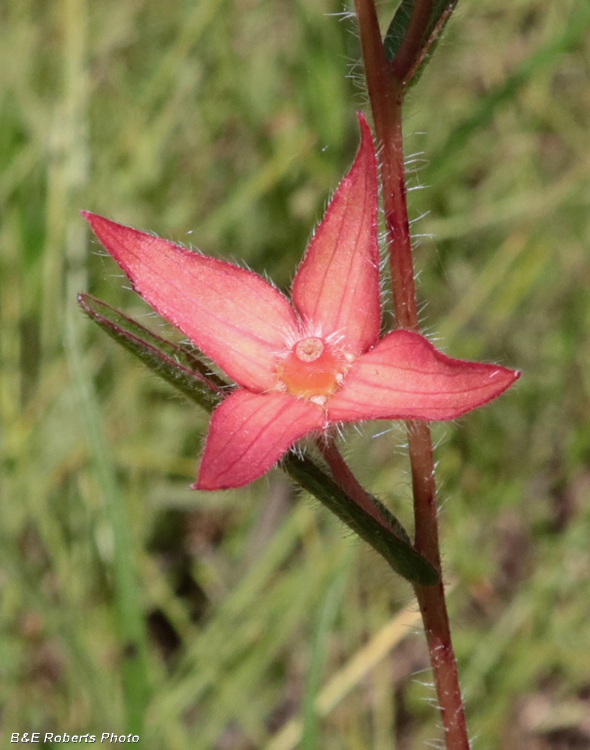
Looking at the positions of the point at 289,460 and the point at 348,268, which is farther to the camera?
the point at 348,268

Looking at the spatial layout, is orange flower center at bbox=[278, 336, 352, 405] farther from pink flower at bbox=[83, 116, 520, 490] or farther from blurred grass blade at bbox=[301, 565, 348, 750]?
blurred grass blade at bbox=[301, 565, 348, 750]

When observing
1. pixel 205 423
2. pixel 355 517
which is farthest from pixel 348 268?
pixel 205 423

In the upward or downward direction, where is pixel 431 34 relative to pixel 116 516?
upward

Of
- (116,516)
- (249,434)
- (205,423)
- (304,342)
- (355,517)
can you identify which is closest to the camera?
(355,517)

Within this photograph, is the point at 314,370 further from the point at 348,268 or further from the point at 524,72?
the point at 524,72

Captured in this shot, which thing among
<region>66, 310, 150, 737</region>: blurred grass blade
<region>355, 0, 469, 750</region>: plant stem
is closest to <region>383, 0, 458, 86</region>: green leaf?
<region>355, 0, 469, 750</region>: plant stem

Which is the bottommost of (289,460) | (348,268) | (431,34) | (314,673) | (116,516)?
(314,673)

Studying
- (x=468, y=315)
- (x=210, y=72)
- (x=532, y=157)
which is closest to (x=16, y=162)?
(x=210, y=72)
